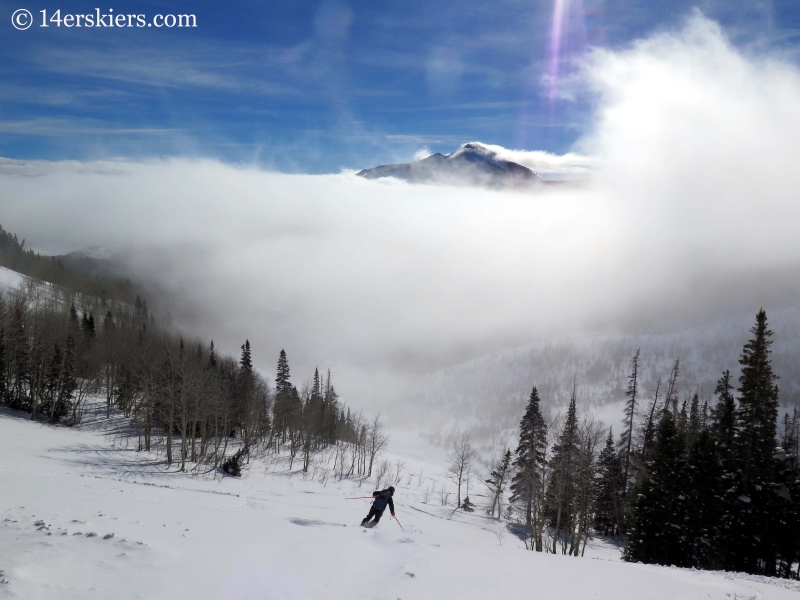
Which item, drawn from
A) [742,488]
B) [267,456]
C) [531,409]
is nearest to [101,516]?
[742,488]

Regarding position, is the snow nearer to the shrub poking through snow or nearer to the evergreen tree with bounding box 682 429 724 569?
the shrub poking through snow

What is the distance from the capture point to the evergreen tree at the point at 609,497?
168 feet

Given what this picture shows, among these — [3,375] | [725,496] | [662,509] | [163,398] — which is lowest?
[662,509]

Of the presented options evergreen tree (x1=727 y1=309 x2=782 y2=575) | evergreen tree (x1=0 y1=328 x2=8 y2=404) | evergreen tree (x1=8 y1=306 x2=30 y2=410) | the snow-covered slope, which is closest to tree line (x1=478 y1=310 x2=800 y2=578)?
evergreen tree (x1=727 y1=309 x2=782 y2=575)

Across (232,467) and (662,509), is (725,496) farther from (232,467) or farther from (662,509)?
(232,467)

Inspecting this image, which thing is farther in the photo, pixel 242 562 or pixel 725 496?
pixel 725 496

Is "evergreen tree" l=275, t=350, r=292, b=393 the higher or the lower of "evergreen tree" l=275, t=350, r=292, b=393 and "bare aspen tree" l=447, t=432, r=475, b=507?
the higher

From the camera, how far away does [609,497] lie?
5181 cm

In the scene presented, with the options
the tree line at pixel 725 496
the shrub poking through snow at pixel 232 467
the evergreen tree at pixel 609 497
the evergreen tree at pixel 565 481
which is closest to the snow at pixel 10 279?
the shrub poking through snow at pixel 232 467

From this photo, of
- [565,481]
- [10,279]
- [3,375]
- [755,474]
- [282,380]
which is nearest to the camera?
[755,474]

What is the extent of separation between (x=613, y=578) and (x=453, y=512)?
143 ft

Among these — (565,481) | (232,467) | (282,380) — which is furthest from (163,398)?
(565,481)

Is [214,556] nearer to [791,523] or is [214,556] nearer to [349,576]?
[349,576]

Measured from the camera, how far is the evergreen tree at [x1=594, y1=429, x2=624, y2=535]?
5106 cm
